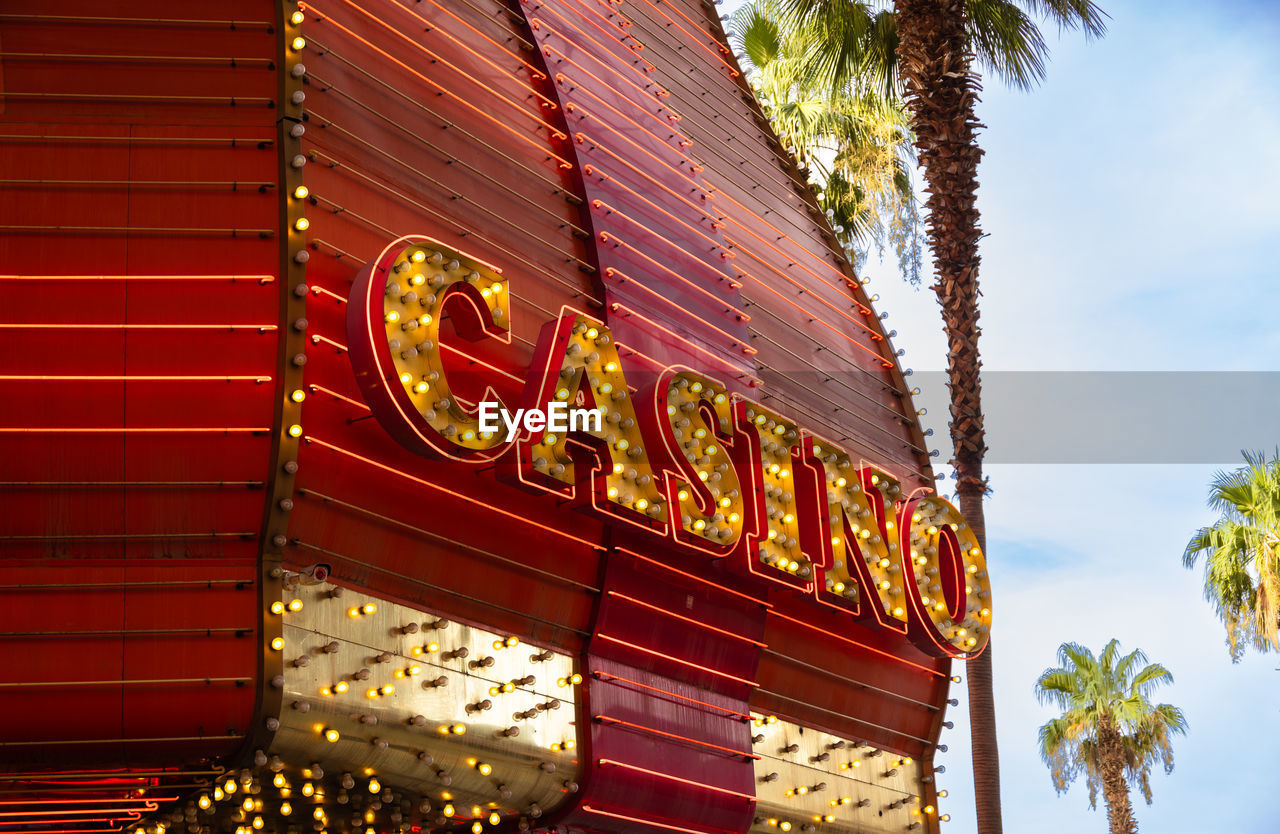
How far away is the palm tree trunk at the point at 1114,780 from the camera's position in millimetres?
33781

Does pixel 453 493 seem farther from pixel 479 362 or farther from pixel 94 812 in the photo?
pixel 94 812

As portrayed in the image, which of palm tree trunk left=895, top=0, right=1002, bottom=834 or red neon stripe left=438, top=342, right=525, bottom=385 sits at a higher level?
palm tree trunk left=895, top=0, right=1002, bottom=834

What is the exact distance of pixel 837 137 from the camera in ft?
78.5

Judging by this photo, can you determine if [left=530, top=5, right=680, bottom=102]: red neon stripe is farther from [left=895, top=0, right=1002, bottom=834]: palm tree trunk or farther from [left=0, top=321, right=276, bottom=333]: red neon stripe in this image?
[left=0, top=321, right=276, bottom=333]: red neon stripe

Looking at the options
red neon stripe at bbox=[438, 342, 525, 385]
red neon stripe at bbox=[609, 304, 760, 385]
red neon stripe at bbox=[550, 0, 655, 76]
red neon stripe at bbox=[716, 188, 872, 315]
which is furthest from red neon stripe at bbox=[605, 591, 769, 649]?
red neon stripe at bbox=[550, 0, 655, 76]

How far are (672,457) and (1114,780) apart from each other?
27.5 m

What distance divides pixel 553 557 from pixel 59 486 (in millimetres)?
3769

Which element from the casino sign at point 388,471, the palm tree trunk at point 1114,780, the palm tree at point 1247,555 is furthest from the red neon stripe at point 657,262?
the palm tree trunk at point 1114,780

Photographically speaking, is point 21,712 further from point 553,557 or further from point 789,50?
point 789,50

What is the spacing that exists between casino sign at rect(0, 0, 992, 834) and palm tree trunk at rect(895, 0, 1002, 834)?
4.08 m

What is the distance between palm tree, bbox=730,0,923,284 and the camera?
917 inches

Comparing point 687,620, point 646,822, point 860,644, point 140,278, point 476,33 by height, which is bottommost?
point 646,822

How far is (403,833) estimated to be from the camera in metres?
10.7

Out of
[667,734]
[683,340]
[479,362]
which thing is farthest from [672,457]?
[667,734]
